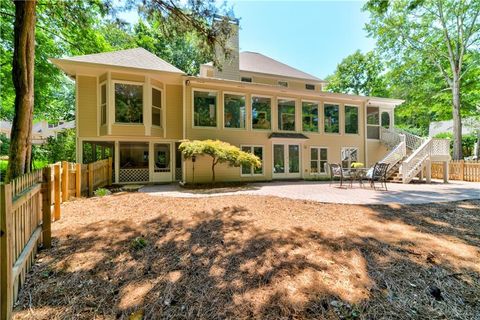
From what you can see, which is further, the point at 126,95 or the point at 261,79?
the point at 261,79

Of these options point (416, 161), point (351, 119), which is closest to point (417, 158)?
point (416, 161)

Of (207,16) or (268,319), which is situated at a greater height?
(207,16)

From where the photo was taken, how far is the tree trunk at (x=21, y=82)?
4.41 m

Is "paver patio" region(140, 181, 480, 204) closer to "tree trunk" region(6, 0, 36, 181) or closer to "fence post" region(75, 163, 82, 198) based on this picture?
"fence post" region(75, 163, 82, 198)

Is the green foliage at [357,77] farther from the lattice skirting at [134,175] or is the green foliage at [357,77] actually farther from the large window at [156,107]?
the lattice skirting at [134,175]

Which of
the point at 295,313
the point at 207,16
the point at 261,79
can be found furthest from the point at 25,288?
the point at 261,79

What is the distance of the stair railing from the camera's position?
11766mm

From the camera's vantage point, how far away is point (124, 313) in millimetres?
2344

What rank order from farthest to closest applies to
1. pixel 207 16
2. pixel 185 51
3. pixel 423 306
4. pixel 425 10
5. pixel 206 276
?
pixel 185 51 < pixel 425 10 < pixel 207 16 < pixel 206 276 < pixel 423 306

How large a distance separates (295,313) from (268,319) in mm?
278

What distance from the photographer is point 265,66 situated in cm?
1820

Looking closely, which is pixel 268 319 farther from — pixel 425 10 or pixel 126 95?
pixel 425 10

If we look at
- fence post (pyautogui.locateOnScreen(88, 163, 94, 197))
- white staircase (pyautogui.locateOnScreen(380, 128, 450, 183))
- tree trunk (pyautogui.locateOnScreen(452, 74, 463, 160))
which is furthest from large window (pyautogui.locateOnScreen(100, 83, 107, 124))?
tree trunk (pyautogui.locateOnScreen(452, 74, 463, 160))

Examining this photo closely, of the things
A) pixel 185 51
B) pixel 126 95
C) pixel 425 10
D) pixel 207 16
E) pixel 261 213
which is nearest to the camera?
pixel 261 213
